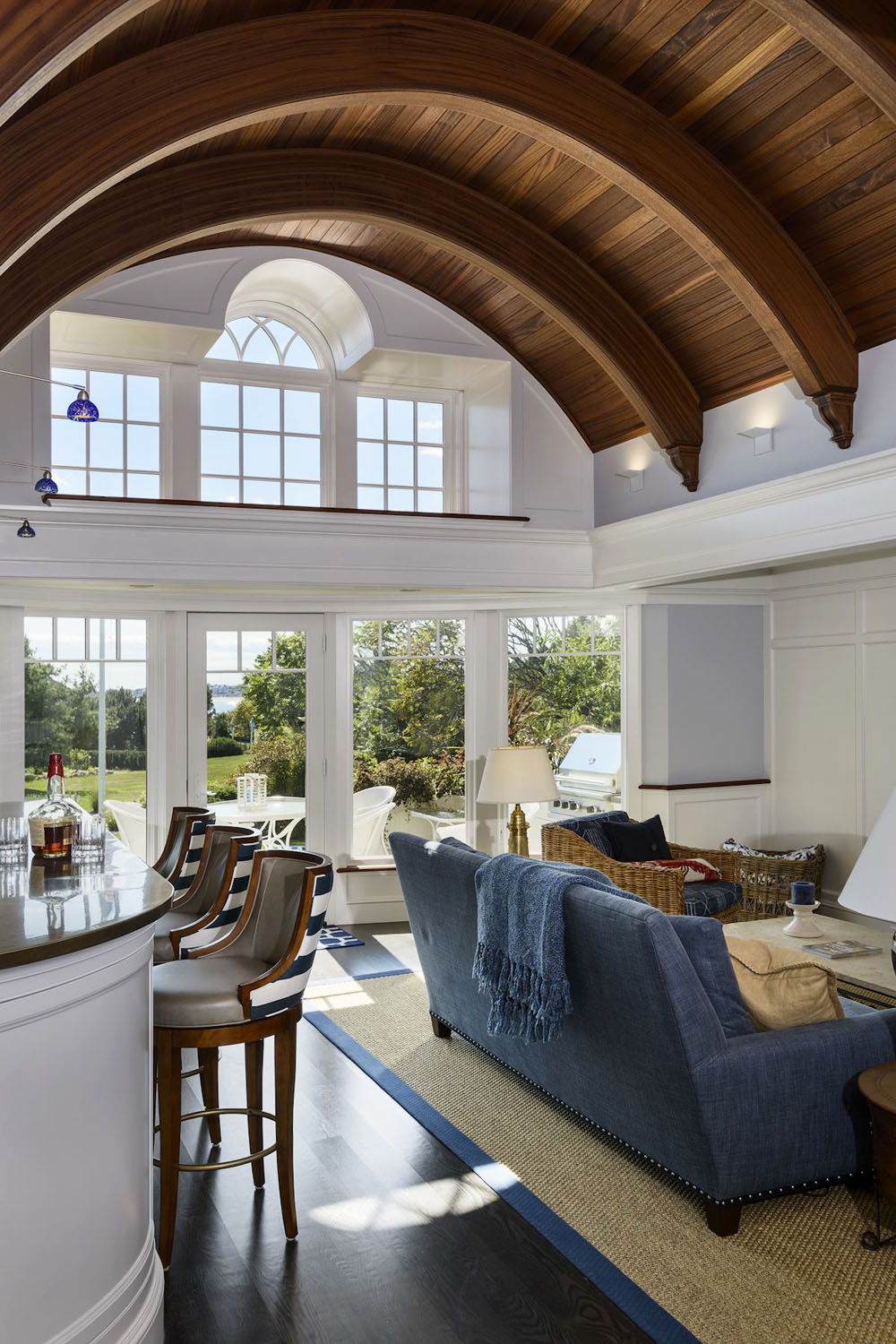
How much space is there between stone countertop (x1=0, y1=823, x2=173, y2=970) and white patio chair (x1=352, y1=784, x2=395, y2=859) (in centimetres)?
378

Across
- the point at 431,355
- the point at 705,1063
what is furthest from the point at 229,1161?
the point at 431,355

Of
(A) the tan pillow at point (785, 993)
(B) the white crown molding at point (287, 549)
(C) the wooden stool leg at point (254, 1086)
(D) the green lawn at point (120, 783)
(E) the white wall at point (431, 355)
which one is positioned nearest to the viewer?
(A) the tan pillow at point (785, 993)

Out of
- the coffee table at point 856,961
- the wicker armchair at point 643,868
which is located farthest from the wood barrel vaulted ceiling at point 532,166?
the coffee table at point 856,961

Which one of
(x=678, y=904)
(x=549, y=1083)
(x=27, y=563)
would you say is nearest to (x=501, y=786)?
(x=678, y=904)

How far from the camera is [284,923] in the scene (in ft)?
11.0

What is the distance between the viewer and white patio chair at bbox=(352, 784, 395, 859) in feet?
23.6

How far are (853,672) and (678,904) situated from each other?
2241 mm

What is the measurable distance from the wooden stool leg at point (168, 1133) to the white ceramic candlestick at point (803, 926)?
345cm

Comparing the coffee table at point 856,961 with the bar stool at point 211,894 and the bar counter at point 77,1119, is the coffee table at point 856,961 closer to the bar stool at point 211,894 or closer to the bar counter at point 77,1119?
the bar stool at point 211,894

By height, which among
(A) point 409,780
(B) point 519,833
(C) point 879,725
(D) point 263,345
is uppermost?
(D) point 263,345

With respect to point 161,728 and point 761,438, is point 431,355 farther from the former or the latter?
point 161,728

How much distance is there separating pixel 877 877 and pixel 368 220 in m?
4.55

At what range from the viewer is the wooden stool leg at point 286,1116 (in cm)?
307

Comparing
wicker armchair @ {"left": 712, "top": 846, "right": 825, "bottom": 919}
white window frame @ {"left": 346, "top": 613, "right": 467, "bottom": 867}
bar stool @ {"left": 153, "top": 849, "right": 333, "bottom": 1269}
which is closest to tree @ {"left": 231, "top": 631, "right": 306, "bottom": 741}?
white window frame @ {"left": 346, "top": 613, "right": 467, "bottom": 867}
